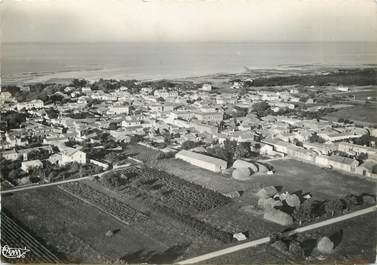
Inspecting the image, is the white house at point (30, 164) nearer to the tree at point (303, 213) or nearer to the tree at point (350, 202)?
the tree at point (303, 213)

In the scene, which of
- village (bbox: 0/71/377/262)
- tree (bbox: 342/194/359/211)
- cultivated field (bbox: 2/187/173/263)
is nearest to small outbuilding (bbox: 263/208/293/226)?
village (bbox: 0/71/377/262)

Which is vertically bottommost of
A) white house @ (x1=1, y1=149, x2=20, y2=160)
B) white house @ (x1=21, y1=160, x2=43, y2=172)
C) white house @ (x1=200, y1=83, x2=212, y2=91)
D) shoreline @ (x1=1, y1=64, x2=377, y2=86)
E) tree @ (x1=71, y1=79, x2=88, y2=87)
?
white house @ (x1=21, y1=160, x2=43, y2=172)

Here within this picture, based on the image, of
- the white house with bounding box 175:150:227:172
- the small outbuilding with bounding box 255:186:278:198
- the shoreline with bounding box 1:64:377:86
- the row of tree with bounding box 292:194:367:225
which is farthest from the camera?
the shoreline with bounding box 1:64:377:86

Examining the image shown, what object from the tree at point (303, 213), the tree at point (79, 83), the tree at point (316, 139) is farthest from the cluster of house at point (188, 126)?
the tree at point (303, 213)

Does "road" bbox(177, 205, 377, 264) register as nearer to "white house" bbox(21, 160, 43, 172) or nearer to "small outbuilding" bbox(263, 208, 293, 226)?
"small outbuilding" bbox(263, 208, 293, 226)

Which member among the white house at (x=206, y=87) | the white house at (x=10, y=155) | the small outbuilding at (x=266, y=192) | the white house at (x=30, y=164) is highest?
the white house at (x=206, y=87)

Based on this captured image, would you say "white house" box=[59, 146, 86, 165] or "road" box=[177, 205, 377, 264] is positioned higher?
"white house" box=[59, 146, 86, 165]

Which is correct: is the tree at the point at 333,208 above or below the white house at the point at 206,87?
below
